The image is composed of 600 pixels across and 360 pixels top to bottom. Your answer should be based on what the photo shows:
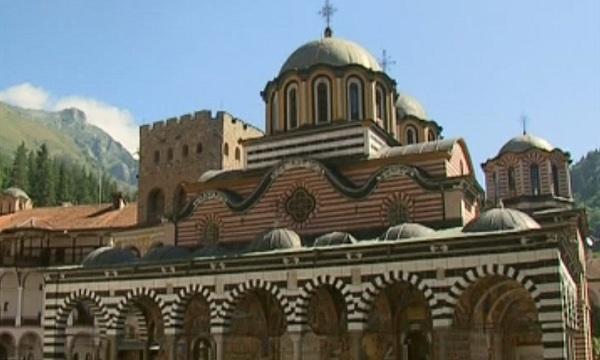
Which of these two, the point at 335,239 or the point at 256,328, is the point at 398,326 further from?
the point at 256,328

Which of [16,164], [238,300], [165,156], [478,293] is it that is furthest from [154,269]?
[16,164]

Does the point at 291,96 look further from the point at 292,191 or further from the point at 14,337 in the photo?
the point at 14,337

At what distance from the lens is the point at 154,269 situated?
2756 cm

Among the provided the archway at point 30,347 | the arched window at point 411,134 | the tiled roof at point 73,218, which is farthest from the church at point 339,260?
the tiled roof at point 73,218

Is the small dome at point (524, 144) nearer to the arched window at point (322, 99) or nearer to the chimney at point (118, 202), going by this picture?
the arched window at point (322, 99)


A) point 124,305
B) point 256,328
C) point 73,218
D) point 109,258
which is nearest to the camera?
point 124,305

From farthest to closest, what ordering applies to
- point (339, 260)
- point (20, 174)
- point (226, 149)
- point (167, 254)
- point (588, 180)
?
point (588, 180), point (20, 174), point (226, 149), point (167, 254), point (339, 260)

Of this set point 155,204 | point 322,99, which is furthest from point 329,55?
point 155,204

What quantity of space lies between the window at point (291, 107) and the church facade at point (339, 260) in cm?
9

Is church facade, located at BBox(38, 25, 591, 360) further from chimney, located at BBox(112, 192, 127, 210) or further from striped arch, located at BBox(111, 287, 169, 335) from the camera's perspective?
chimney, located at BBox(112, 192, 127, 210)

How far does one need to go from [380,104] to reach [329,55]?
3066 millimetres

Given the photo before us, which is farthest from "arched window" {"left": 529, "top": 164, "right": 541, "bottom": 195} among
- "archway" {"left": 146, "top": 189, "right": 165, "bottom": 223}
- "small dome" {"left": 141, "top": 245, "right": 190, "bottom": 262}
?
"archway" {"left": 146, "top": 189, "right": 165, "bottom": 223}

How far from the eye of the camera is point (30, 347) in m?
45.5

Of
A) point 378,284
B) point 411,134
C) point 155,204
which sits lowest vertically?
point 378,284
